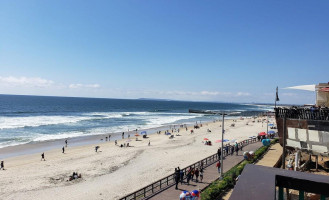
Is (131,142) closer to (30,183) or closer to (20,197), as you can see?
(30,183)

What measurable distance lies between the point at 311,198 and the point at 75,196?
15.9 m

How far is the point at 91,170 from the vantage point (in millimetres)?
24750

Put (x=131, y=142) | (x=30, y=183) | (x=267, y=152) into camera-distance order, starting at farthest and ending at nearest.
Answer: (x=131, y=142) → (x=267, y=152) → (x=30, y=183)

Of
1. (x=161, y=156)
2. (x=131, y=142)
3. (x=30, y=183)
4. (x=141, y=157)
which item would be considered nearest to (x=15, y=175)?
(x=30, y=183)

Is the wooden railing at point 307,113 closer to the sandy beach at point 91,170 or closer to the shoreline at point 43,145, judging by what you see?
the sandy beach at point 91,170

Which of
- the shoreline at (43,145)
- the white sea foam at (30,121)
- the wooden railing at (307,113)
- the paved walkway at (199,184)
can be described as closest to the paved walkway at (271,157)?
the paved walkway at (199,184)

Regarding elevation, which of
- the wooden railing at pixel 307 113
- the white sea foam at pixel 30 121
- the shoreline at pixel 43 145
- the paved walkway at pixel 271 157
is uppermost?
the wooden railing at pixel 307 113

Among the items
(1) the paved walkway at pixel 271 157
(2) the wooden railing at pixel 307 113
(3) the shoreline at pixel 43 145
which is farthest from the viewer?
(3) the shoreline at pixel 43 145

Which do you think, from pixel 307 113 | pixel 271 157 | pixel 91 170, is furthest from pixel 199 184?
pixel 91 170

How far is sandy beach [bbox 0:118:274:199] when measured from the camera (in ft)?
61.4

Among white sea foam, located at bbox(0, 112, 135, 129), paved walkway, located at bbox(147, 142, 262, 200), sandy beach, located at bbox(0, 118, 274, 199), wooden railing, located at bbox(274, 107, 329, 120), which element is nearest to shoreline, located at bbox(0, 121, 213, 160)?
sandy beach, located at bbox(0, 118, 274, 199)

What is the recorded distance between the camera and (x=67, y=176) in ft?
74.5

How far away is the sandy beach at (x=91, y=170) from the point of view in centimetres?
1872

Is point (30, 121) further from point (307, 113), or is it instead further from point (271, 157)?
point (307, 113)
